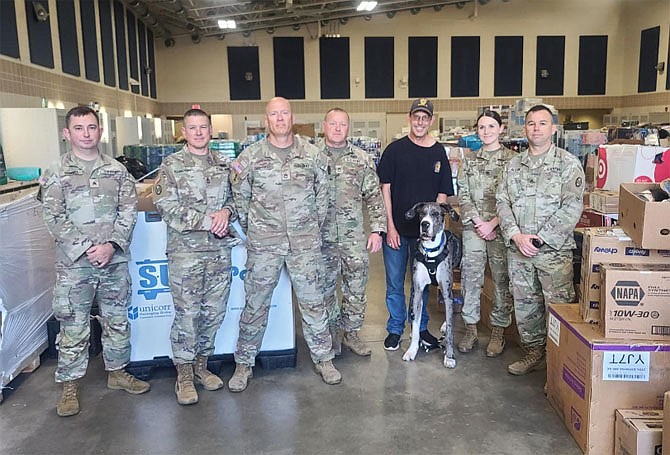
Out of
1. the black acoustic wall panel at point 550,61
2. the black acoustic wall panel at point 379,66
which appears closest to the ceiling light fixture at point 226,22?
the black acoustic wall panel at point 379,66

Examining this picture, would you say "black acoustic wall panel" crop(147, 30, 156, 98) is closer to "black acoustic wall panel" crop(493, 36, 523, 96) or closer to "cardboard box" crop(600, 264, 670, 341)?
"black acoustic wall panel" crop(493, 36, 523, 96)

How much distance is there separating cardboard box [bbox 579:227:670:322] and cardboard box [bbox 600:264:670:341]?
141 millimetres

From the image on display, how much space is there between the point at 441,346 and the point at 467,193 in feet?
3.73

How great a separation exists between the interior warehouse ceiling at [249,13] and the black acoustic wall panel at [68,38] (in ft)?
9.97

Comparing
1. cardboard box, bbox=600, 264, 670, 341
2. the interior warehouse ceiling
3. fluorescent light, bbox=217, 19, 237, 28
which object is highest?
the interior warehouse ceiling

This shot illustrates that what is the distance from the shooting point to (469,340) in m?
4.18

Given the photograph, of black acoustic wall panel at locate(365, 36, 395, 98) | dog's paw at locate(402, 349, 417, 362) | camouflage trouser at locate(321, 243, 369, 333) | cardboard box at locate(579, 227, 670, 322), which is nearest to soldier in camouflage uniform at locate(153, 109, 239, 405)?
camouflage trouser at locate(321, 243, 369, 333)

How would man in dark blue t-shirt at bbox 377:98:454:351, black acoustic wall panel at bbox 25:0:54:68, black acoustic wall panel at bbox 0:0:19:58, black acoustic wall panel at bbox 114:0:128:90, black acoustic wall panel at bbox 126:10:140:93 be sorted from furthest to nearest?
1. black acoustic wall panel at bbox 126:10:140:93
2. black acoustic wall panel at bbox 114:0:128:90
3. black acoustic wall panel at bbox 25:0:54:68
4. black acoustic wall panel at bbox 0:0:19:58
5. man in dark blue t-shirt at bbox 377:98:454:351

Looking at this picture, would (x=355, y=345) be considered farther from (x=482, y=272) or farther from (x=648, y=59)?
(x=648, y=59)

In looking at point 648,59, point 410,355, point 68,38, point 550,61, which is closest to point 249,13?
point 68,38

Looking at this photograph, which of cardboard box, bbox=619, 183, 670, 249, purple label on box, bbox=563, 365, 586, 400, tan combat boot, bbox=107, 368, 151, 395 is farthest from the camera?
tan combat boot, bbox=107, 368, 151, 395

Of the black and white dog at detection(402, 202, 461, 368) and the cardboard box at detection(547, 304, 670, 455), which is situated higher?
the black and white dog at detection(402, 202, 461, 368)

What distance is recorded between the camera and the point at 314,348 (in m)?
3.70

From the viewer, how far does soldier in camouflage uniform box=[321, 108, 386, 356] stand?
3.83 m
